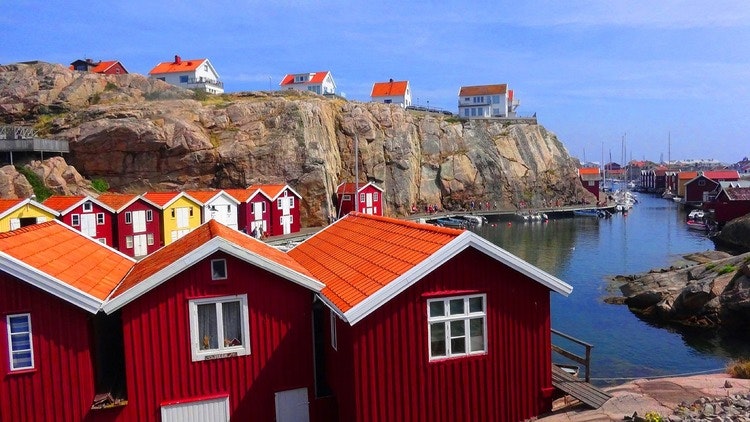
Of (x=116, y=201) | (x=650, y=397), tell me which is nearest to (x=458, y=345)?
(x=650, y=397)

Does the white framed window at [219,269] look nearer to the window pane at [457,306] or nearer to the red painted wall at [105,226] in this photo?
the window pane at [457,306]

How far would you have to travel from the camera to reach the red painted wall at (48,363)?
11164 mm

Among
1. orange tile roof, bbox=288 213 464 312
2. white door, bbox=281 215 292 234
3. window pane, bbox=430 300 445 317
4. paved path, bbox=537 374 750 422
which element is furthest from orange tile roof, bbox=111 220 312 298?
white door, bbox=281 215 292 234

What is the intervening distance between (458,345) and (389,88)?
115 meters

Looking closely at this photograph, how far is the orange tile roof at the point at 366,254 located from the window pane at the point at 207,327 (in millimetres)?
2492

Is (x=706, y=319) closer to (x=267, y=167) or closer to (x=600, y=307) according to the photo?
(x=600, y=307)

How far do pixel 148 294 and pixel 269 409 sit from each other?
3716mm

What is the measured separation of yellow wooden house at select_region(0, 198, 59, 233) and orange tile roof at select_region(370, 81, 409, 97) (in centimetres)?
8983

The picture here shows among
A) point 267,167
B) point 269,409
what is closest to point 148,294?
point 269,409

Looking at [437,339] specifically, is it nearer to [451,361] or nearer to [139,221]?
[451,361]

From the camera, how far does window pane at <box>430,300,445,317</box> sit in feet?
38.7

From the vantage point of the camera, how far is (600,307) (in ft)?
119

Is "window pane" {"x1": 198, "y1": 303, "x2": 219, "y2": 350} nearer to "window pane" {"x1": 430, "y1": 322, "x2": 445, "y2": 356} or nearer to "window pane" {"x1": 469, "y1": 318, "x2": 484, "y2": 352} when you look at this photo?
"window pane" {"x1": 430, "y1": 322, "x2": 445, "y2": 356}

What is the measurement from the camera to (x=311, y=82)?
117 m
